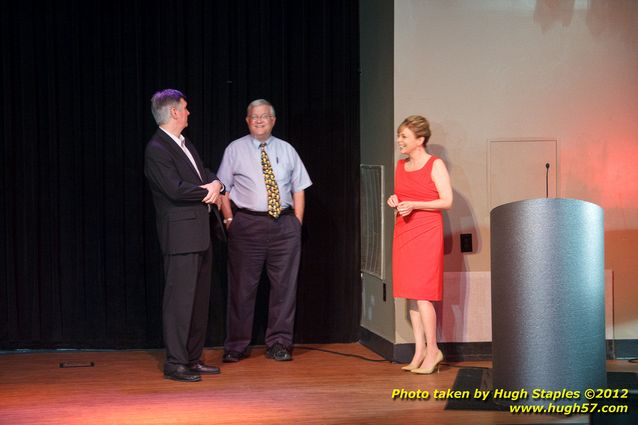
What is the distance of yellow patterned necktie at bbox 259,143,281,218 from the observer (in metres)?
6.26

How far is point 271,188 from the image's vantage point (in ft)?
20.5

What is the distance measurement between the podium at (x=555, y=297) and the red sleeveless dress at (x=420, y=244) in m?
1.15

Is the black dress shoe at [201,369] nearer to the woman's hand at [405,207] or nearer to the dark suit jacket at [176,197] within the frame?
the dark suit jacket at [176,197]

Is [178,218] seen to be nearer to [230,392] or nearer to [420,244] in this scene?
[230,392]

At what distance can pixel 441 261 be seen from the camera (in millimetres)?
5676

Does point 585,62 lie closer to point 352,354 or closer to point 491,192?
point 491,192

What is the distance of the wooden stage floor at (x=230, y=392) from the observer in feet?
15.3

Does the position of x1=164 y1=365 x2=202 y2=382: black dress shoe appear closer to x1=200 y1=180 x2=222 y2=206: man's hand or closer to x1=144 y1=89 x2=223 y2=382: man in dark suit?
x1=144 y1=89 x2=223 y2=382: man in dark suit

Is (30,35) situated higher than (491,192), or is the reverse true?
(30,35)

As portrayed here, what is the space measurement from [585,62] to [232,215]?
2.63 metres

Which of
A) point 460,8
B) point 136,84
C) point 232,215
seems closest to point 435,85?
point 460,8

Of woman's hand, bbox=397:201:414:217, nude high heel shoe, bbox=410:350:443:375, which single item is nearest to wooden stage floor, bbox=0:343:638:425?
nude high heel shoe, bbox=410:350:443:375

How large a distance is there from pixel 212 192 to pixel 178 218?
0.26 meters

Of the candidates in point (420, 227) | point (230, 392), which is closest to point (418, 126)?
point (420, 227)
